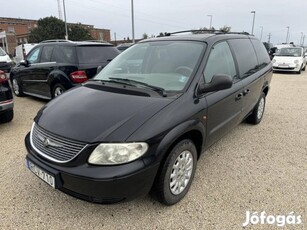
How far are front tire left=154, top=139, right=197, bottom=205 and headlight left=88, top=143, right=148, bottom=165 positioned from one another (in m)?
0.44

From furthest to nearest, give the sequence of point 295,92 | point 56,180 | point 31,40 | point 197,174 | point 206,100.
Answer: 1. point 31,40
2. point 295,92
3. point 197,174
4. point 206,100
5. point 56,180

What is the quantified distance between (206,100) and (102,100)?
115cm

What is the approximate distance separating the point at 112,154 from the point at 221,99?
1682 millimetres

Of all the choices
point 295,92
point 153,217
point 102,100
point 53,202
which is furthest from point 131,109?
point 295,92

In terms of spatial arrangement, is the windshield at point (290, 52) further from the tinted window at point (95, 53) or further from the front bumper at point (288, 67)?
the tinted window at point (95, 53)

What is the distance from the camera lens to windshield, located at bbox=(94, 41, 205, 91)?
2944 mm

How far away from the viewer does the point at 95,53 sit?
6.04m

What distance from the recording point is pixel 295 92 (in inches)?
359

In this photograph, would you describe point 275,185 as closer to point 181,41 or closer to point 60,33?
point 181,41

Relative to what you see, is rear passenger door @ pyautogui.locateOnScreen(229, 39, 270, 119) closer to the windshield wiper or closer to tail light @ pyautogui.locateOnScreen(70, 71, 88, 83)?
the windshield wiper

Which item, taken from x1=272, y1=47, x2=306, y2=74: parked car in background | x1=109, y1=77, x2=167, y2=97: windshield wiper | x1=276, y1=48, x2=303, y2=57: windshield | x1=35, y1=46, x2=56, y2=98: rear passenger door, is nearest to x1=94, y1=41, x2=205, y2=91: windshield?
x1=109, y1=77, x2=167, y2=97: windshield wiper

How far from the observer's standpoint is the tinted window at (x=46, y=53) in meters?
6.38

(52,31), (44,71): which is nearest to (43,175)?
(44,71)

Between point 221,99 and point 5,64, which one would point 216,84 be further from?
point 5,64
